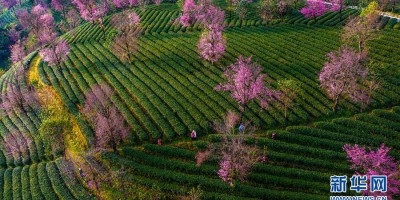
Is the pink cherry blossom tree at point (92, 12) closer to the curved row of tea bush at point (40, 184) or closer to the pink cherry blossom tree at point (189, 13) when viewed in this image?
the pink cherry blossom tree at point (189, 13)

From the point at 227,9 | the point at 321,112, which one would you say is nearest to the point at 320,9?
the point at 227,9

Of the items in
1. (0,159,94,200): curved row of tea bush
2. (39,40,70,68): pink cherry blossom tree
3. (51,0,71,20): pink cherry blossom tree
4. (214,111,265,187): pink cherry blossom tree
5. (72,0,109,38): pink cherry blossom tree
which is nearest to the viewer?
(214,111,265,187): pink cherry blossom tree

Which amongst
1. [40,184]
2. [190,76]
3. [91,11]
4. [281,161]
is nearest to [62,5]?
[91,11]

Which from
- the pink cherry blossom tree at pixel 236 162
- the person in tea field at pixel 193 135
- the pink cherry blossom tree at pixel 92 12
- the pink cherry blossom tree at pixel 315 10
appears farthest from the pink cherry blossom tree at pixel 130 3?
the pink cherry blossom tree at pixel 236 162

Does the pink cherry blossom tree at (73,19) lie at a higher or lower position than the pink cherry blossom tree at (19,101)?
higher

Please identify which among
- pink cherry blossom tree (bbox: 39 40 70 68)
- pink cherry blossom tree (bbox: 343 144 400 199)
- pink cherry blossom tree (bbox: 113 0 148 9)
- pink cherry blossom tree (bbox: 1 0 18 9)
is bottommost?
pink cherry blossom tree (bbox: 343 144 400 199)

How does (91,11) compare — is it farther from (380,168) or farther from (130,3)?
(380,168)

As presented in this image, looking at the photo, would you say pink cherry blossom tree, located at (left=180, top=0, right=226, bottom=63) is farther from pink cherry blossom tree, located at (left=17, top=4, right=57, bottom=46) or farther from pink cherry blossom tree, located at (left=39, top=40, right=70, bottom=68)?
pink cherry blossom tree, located at (left=17, top=4, right=57, bottom=46)

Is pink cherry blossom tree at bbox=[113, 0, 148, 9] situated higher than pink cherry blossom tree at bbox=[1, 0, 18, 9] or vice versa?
pink cherry blossom tree at bbox=[1, 0, 18, 9]

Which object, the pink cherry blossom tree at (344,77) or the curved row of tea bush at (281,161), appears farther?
the pink cherry blossom tree at (344,77)

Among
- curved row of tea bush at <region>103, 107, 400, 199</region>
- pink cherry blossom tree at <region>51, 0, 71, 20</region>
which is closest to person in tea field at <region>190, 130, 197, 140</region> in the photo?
curved row of tea bush at <region>103, 107, 400, 199</region>

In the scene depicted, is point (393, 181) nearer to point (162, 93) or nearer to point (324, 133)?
point (324, 133)
